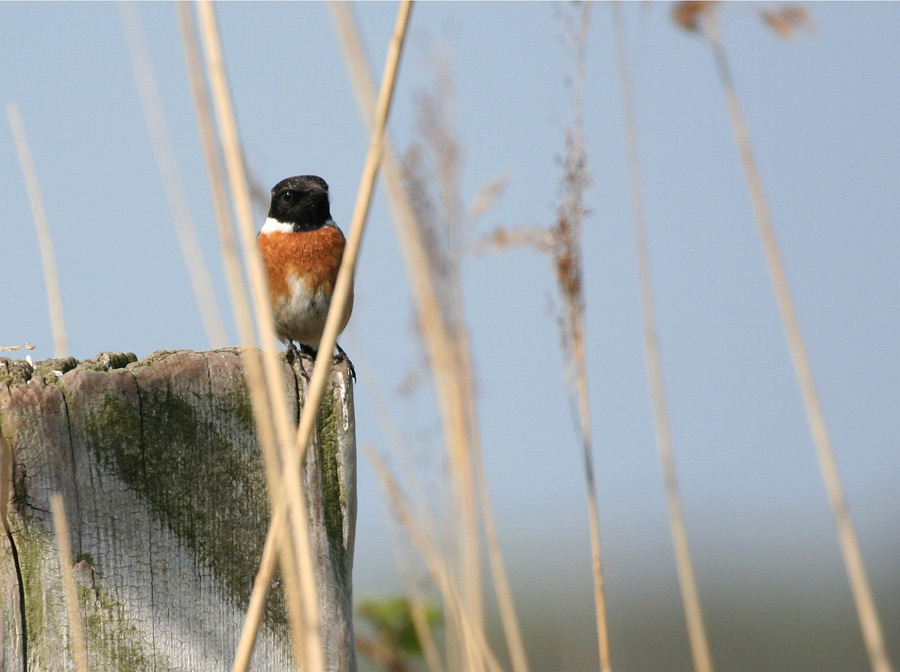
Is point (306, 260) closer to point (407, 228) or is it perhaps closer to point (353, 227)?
point (407, 228)

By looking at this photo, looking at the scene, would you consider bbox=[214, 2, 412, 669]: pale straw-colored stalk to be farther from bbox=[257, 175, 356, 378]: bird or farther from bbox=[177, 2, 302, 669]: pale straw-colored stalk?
bbox=[257, 175, 356, 378]: bird

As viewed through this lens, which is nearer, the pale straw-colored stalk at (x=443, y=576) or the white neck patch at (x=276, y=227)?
the pale straw-colored stalk at (x=443, y=576)

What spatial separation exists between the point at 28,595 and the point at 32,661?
112 millimetres

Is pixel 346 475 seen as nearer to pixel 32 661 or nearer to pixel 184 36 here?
pixel 32 661

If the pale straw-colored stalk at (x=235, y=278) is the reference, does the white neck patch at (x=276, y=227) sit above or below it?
above

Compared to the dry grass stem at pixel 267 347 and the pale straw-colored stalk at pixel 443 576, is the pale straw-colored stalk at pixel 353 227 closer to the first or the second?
the dry grass stem at pixel 267 347

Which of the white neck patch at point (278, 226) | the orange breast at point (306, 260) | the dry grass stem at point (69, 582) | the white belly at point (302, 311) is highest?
the white neck patch at point (278, 226)

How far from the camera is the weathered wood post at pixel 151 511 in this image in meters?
1.78

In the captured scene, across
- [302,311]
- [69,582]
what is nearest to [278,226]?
[302,311]

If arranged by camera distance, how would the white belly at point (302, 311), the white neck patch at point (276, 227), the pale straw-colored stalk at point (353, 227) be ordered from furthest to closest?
1. the white neck patch at point (276, 227)
2. the white belly at point (302, 311)
3. the pale straw-colored stalk at point (353, 227)

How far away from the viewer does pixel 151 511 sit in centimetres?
184

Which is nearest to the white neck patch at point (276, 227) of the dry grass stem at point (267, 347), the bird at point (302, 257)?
the bird at point (302, 257)

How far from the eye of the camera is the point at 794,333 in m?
1.69

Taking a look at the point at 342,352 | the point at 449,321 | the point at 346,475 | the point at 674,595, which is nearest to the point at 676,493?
the point at 449,321
